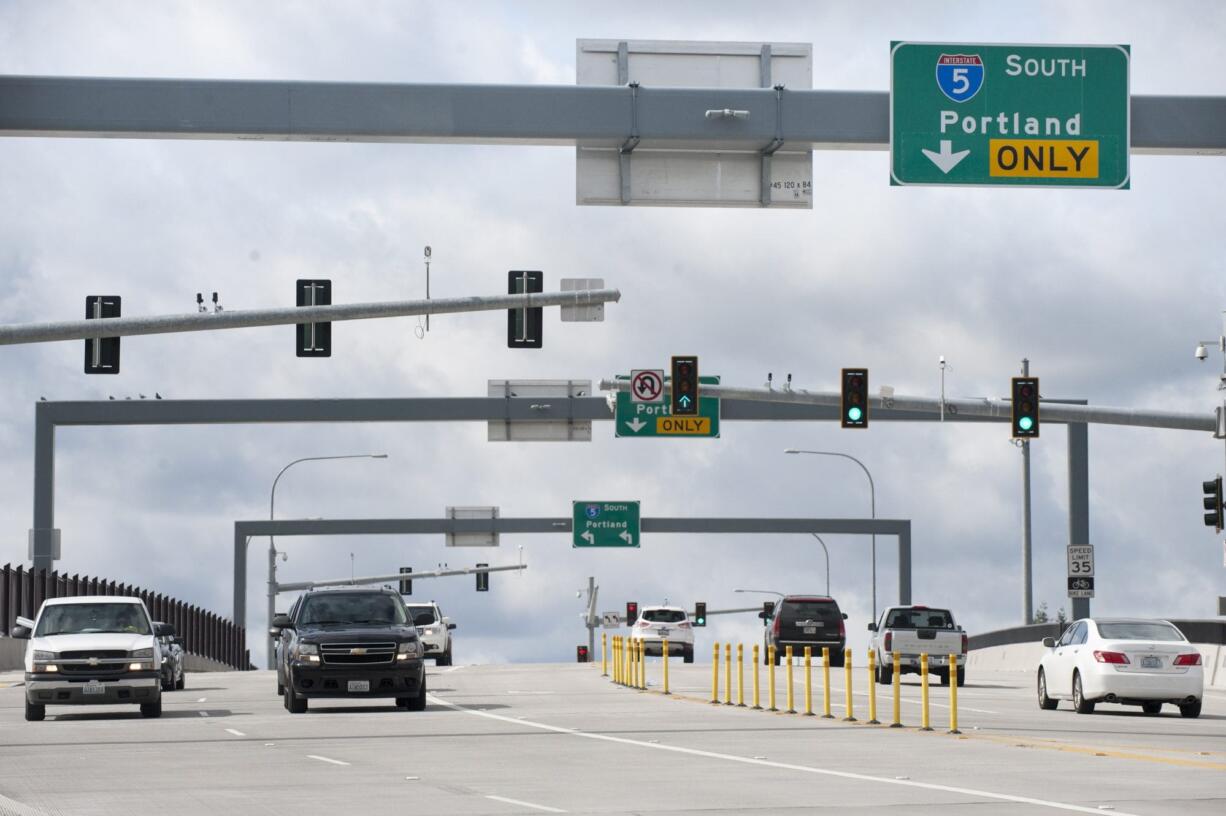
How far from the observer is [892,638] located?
4097 centimetres

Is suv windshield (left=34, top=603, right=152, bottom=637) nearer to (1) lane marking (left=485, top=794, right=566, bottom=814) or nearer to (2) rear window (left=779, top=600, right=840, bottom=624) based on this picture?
(1) lane marking (left=485, top=794, right=566, bottom=814)

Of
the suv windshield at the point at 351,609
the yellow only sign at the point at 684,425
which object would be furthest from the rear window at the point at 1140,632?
the yellow only sign at the point at 684,425

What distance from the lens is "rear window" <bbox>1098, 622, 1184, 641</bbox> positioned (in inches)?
1204

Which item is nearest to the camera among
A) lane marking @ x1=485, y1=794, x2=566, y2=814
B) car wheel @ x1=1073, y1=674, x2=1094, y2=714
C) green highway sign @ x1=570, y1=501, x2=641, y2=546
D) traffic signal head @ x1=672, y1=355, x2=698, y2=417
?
lane marking @ x1=485, y1=794, x2=566, y2=814

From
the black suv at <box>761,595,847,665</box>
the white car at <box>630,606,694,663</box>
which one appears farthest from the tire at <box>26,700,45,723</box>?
the white car at <box>630,606,694,663</box>

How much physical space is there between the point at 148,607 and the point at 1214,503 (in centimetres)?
3884

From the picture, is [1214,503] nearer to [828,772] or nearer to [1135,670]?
[1135,670]

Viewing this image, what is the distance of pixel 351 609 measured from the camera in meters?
30.8

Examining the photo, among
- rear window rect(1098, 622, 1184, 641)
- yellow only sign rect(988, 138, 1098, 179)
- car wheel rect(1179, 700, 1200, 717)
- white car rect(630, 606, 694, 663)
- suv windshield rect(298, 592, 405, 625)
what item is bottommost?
white car rect(630, 606, 694, 663)

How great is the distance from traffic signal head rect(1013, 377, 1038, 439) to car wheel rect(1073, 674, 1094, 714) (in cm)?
832

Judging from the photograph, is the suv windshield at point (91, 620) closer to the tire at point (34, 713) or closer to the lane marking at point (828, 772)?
the tire at point (34, 713)

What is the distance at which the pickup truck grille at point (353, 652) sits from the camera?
29.7 metres

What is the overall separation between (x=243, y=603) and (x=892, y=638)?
47490mm

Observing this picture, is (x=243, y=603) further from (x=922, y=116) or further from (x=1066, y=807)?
(x=1066, y=807)
